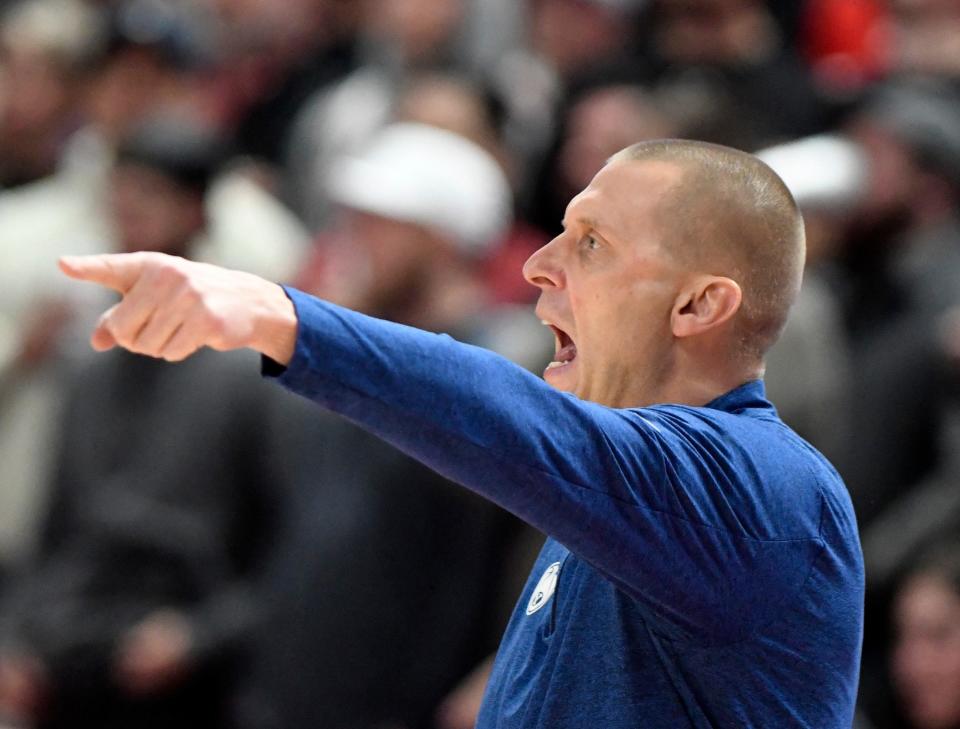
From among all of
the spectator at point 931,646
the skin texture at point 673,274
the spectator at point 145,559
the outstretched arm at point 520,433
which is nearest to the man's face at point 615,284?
the skin texture at point 673,274

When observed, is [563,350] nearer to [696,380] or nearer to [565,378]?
[565,378]

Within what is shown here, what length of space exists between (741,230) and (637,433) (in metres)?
0.39

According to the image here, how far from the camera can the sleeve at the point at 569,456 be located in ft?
5.97

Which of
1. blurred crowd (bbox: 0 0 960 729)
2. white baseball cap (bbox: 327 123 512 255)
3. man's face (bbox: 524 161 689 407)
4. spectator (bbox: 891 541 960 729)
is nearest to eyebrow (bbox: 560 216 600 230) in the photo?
man's face (bbox: 524 161 689 407)

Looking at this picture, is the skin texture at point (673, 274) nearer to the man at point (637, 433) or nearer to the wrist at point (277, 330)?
the man at point (637, 433)

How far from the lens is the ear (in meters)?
2.19

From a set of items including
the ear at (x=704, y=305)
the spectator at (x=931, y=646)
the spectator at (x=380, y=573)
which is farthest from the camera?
the spectator at (x=380, y=573)

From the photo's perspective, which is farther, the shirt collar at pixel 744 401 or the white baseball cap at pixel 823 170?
the white baseball cap at pixel 823 170

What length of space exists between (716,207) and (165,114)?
3.91 meters

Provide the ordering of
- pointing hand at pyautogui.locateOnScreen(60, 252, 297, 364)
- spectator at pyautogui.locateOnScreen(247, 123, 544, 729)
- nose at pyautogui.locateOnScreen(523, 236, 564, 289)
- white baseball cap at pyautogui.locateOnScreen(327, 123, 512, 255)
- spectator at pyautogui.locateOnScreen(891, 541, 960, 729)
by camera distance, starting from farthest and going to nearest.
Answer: white baseball cap at pyautogui.locateOnScreen(327, 123, 512, 255) < spectator at pyautogui.locateOnScreen(247, 123, 544, 729) < spectator at pyautogui.locateOnScreen(891, 541, 960, 729) < nose at pyautogui.locateOnScreen(523, 236, 564, 289) < pointing hand at pyautogui.locateOnScreen(60, 252, 297, 364)

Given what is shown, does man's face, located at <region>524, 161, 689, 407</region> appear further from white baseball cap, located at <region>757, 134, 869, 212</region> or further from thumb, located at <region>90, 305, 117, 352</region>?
white baseball cap, located at <region>757, 134, 869, 212</region>

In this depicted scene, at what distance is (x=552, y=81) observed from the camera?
21.5 ft

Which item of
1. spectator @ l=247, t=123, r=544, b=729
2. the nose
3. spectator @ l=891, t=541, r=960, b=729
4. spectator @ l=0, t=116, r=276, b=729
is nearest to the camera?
the nose

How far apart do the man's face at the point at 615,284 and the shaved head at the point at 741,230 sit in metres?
0.02
